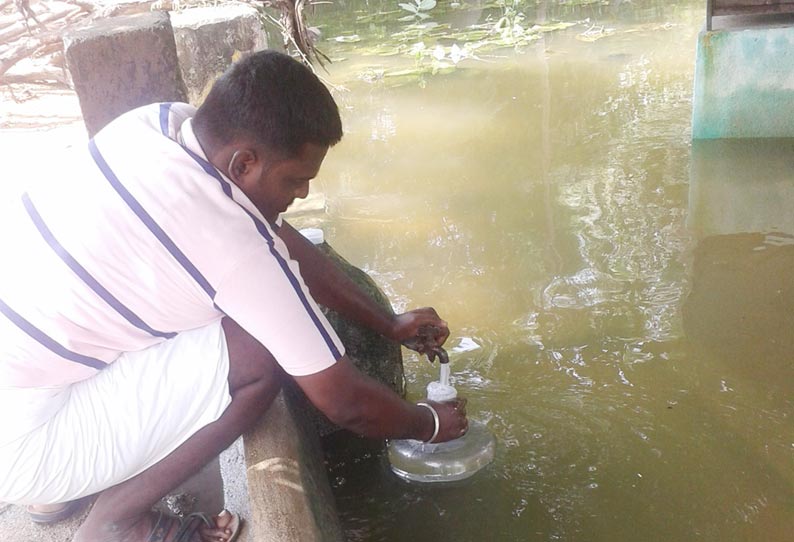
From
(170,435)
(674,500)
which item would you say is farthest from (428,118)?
(170,435)

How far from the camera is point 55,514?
6.47 ft

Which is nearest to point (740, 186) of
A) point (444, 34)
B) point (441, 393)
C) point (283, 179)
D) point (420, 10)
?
point (441, 393)

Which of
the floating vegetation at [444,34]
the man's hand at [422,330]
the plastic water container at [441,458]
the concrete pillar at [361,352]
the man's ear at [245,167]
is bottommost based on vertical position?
the plastic water container at [441,458]

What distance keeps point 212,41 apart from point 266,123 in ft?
6.85

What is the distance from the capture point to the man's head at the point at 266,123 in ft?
5.17

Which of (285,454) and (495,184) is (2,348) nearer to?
(285,454)

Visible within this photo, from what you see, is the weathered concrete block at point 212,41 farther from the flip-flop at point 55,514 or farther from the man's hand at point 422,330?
the flip-flop at point 55,514

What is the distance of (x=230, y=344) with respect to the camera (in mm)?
1810

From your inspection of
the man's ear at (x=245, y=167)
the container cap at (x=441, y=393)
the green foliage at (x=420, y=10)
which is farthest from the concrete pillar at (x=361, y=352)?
the green foliage at (x=420, y=10)

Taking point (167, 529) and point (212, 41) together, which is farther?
point (212, 41)

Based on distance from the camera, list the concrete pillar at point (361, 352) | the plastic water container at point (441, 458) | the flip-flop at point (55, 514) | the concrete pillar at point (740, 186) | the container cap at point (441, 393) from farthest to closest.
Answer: the concrete pillar at point (740, 186), the concrete pillar at point (361, 352), the plastic water container at point (441, 458), the container cap at point (441, 393), the flip-flop at point (55, 514)

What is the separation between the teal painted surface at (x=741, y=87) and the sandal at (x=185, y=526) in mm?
4291

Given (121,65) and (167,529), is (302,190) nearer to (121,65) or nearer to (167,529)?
(167,529)

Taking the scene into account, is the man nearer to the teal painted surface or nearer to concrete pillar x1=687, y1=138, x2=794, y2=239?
concrete pillar x1=687, y1=138, x2=794, y2=239
